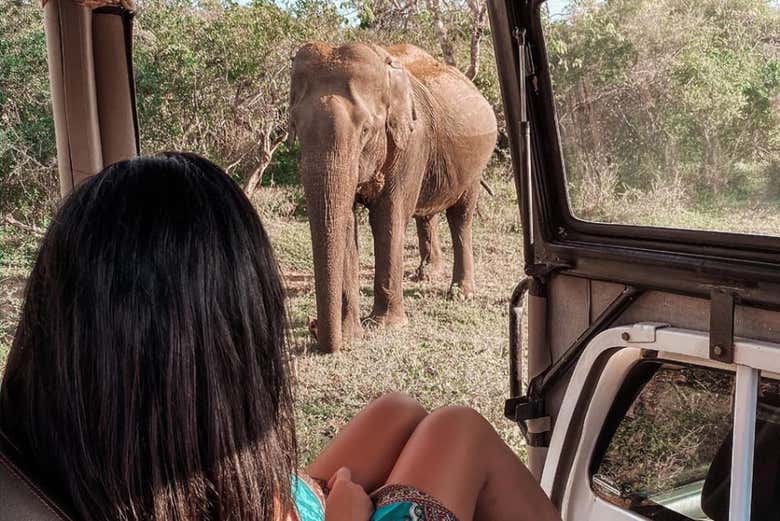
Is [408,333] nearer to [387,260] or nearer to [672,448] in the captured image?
[387,260]

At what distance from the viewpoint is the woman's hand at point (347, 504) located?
1.12 m

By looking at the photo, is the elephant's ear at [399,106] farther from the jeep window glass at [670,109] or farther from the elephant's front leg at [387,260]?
the jeep window glass at [670,109]

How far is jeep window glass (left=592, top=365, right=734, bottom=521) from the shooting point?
4.59ft

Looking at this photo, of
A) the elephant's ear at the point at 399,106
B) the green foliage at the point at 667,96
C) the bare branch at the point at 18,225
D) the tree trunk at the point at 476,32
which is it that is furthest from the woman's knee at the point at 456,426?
the tree trunk at the point at 476,32

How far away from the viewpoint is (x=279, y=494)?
2.99 feet

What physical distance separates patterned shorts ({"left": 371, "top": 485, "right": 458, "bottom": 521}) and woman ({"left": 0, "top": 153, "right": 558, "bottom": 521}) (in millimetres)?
269

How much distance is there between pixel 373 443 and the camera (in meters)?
1.38

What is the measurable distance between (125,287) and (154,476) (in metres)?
0.17

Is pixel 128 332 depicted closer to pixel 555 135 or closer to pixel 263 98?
pixel 555 135

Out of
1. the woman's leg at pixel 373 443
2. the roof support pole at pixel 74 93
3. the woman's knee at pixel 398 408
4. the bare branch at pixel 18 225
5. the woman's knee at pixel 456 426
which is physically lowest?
the bare branch at pixel 18 225

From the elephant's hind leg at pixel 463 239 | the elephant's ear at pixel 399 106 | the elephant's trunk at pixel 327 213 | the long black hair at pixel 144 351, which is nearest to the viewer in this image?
the long black hair at pixel 144 351

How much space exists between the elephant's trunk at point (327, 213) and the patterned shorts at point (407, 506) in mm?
3052

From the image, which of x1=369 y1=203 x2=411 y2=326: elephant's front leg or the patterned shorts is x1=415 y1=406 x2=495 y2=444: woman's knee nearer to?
the patterned shorts

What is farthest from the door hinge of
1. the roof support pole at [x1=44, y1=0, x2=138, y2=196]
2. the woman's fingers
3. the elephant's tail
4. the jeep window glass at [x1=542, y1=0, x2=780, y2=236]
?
the elephant's tail
